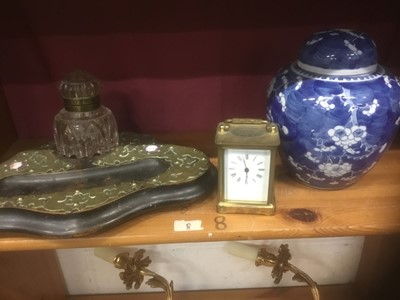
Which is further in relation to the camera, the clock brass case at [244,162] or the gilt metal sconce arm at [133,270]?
the gilt metal sconce arm at [133,270]

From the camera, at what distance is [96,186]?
0.61 metres

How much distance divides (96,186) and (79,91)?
0.50 feet

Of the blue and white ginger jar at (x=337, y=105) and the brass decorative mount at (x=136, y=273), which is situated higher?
the blue and white ginger jar at (x=337, y=105)

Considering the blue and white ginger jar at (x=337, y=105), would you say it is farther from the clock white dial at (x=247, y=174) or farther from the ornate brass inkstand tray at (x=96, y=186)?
the ornate brass inkstand tray at (x=96, y=186)

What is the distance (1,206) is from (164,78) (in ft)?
1.20

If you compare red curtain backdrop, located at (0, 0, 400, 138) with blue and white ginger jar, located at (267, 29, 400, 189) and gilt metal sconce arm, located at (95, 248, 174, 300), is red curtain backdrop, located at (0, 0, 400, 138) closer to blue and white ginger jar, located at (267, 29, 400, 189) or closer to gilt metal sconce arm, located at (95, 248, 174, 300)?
blue and white ginger jar, located at (267, 29, 400, 189)

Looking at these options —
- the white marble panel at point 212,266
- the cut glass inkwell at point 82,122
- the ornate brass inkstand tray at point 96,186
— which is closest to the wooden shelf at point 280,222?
the ornate brass inkstand tray at point 96,186

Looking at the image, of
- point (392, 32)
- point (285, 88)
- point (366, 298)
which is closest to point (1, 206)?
point (285, 88)

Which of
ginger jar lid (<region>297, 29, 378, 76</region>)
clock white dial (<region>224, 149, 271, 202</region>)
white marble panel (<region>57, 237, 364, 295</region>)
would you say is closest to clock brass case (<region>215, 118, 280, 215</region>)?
clock white dial (<region>224, 149, 271, 202</region>)

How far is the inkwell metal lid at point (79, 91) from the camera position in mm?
637

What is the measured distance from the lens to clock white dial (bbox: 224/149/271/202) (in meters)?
0.56

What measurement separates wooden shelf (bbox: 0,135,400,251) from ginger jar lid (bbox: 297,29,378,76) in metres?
0.19

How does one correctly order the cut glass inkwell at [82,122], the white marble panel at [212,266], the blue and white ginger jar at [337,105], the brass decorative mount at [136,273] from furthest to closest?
the white marble panel at [212,266] < the brass decorative mount at [136,273] < the cut glass inkwell at [82,122] < the blue and white ginger jar at [337,105]

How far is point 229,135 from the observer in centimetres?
55
